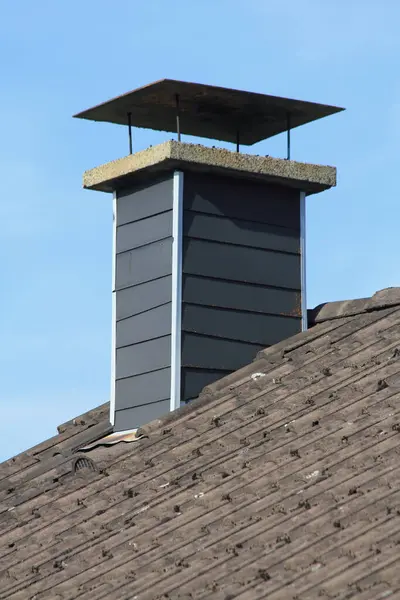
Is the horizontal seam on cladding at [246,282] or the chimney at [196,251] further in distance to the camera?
the horizontal seam on cladding at [246,282]

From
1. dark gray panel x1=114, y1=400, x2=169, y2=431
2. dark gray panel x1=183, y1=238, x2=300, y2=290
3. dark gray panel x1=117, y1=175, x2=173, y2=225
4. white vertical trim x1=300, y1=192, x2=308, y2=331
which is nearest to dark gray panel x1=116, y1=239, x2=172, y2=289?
dark gray panel x1=183, y1=238, x2=300, y2=290

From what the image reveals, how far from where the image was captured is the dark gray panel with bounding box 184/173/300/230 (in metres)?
11.4

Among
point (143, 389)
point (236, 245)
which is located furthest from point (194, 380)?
point (236, 245)

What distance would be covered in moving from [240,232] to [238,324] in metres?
0.76

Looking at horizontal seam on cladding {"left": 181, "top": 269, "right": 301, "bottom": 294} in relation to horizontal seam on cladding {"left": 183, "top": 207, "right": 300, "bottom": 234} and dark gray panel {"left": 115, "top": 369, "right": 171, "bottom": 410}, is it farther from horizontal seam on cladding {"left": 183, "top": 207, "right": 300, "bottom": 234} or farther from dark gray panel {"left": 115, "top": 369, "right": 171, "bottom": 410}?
dark gray panel {"left": 115, "top": 369, "right": 171, "bottom": 410}

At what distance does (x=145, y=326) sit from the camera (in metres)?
11.4

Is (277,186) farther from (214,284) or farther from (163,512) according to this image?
(163,512)

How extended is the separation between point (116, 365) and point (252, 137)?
2470 mm

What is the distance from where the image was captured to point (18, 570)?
Answer: 8664 millimetres

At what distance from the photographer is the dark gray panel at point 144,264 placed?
11297 mm

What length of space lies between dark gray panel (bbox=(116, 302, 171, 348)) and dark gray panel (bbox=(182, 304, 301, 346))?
158 mm

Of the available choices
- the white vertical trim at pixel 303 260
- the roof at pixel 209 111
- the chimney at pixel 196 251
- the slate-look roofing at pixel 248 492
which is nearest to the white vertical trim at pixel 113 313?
the chimney at pixel 196 251

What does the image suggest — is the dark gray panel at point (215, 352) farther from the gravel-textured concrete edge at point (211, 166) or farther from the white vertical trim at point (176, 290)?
the gravel-textured concrete edge at point (211, 166)

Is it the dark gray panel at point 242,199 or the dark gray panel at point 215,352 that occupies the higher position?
the dark gray panel at point 242,199
